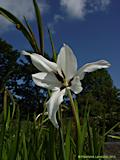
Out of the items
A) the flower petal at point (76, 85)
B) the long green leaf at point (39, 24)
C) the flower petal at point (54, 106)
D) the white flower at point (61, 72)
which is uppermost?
the long green leaf at point (39, 24)

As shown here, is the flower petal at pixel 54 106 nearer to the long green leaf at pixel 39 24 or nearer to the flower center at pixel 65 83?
the flower center at pixel 65 83

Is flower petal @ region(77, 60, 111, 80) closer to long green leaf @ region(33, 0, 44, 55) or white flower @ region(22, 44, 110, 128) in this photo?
white flower @ region(22, 44, 110, 128)

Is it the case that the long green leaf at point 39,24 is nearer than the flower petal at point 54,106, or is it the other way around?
the flower petal at point 54,106

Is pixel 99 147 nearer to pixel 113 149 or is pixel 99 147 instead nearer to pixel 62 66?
pixel 62 66

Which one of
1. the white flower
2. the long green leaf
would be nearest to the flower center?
the white flower

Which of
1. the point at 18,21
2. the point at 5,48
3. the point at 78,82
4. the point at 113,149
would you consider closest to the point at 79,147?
the point at 78,82

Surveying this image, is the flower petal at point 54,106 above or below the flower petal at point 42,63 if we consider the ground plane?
below

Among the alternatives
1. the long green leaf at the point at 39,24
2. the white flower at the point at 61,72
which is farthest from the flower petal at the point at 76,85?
the long green leaf at the point at 39,24
